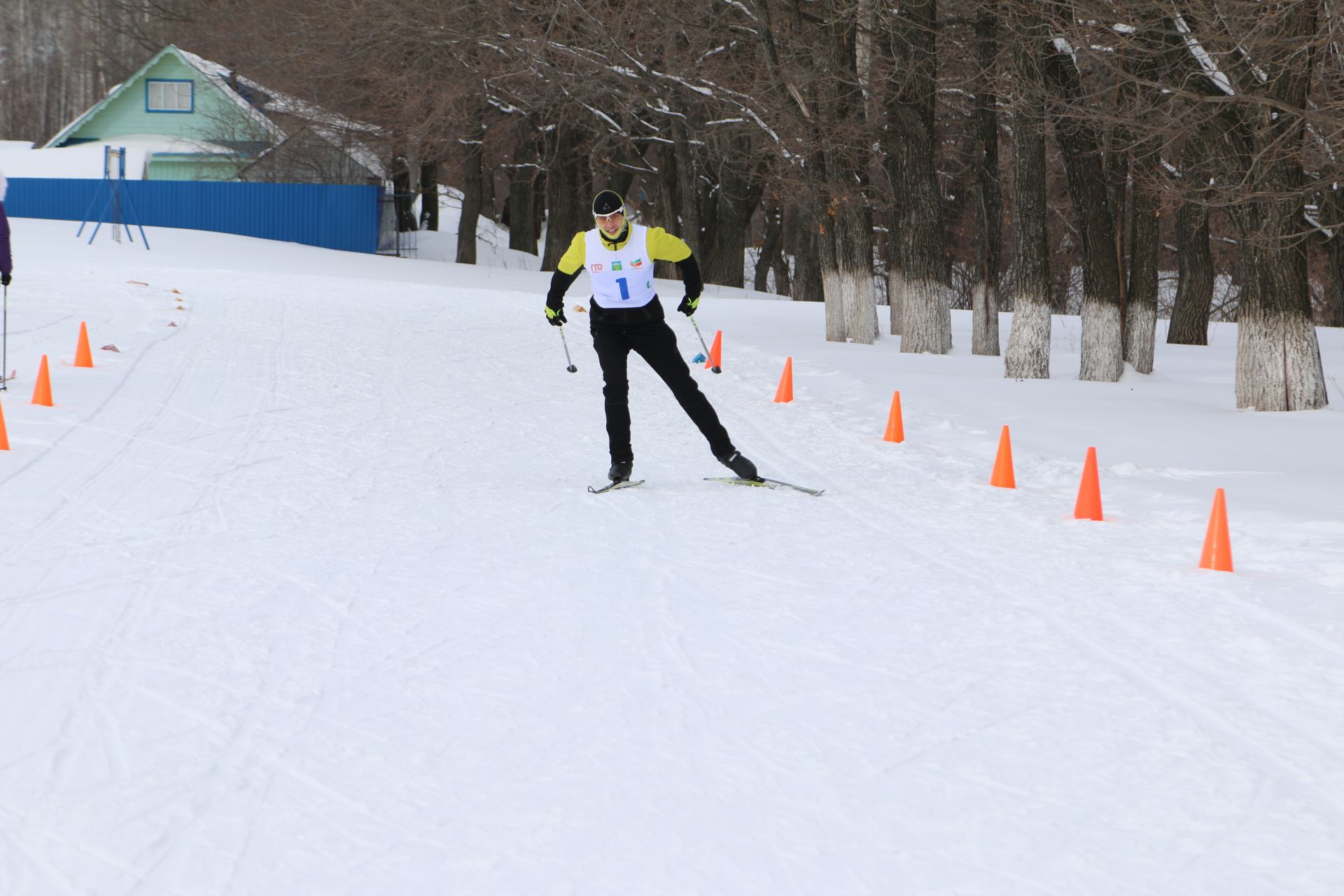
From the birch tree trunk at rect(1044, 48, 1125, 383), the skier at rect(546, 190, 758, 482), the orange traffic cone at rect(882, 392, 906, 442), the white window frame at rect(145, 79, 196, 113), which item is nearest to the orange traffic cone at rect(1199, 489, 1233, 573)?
the skier at rect(546, 190, 758, 482)

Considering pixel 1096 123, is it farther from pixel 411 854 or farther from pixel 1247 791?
pixel 411 854

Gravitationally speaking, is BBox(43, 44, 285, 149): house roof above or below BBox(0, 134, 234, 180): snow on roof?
above

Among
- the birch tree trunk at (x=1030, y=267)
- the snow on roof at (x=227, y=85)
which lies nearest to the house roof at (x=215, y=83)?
the snow on roof at (x=227, y=85)

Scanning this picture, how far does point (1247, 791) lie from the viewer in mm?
4422

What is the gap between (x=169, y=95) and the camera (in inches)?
2057

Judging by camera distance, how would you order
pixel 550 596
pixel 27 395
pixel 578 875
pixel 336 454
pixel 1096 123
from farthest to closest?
1. pixel 1096 123
2. pixel 27 395
3. pixel 336 454
4. pixel 550 596
5. pixel 578 875

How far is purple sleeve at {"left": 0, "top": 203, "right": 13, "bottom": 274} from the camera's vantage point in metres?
12.5

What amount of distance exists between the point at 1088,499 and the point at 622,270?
10.7 feet

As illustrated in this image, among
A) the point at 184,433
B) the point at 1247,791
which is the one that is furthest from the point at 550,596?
the point at 184,433

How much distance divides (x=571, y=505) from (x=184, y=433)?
3871mm

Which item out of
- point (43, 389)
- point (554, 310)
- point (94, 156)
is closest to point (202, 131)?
point (94, 156)

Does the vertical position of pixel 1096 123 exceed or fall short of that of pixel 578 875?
it exceeds it

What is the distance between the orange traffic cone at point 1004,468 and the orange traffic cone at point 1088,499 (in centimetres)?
108

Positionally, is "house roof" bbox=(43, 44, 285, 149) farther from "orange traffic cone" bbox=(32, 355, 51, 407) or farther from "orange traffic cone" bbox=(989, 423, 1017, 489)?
"orange traffic cone" bbox=(989, 423, 1017, 489)
